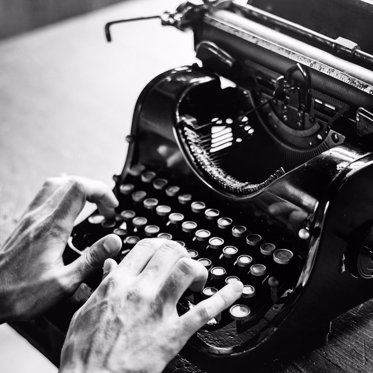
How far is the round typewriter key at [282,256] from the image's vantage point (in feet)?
4.62

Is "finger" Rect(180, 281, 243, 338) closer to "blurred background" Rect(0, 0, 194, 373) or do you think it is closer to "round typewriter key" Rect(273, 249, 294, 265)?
"round typewriter key" Rect(273, 249, 294, 265)

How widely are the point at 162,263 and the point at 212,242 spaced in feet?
0.76

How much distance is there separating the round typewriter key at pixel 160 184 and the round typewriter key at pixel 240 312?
0.46 metres

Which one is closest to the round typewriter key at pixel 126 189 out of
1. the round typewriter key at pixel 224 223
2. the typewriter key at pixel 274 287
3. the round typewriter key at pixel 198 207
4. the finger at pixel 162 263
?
the round typewriter key at pixel 198 207

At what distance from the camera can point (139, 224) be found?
1712 millimetres

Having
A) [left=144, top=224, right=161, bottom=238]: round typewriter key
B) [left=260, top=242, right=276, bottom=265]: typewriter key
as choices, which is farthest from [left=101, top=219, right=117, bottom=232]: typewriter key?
[left=260, top=242, right=276, bottom=265]: typewriter key

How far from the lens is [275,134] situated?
175 centimetres

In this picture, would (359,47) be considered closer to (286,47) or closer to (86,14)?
(286,47)

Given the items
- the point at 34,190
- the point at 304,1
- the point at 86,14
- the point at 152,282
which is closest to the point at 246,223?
the point at 152,282

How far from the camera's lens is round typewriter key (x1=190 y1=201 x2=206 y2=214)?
1627 millimetres

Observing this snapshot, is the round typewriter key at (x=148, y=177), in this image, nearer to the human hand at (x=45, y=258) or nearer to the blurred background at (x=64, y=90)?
the human hand at (x=45, y=258)

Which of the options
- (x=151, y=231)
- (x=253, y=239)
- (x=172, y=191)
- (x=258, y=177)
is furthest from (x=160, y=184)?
(x=253, y=239)

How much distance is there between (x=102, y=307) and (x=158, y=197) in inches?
21.3

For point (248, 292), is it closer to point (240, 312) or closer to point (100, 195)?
point (240, 312)
